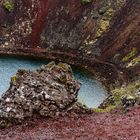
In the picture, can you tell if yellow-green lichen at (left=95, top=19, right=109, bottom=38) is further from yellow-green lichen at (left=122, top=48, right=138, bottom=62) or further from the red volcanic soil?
the red volcanic soil

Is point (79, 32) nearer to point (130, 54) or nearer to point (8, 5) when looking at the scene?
point (130, 54)

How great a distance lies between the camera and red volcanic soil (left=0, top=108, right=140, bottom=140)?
115 ft

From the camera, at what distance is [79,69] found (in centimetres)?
8481

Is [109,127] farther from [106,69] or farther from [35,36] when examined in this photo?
[35,36]

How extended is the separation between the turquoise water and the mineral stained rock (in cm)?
1836

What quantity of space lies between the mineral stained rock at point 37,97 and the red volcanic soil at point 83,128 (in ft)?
3.11

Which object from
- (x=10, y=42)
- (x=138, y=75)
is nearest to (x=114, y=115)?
(x=138, y=75)

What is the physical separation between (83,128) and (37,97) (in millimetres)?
5996

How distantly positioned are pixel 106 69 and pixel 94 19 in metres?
17.2

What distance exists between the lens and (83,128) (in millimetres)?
37562

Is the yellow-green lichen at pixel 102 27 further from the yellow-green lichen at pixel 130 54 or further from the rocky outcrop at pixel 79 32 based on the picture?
the yellow-green lichen at pixel 130 54

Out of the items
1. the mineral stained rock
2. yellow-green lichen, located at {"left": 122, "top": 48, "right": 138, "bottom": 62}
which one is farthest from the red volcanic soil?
yellow-green lichen, located at {"left": 122, "top": 48, "right": 138, "bottom": 62}

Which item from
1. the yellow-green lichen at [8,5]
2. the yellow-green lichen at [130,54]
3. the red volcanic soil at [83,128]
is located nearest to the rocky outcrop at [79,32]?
the yellow-green lichen at [130,54]

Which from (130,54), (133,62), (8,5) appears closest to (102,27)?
(130,54)
